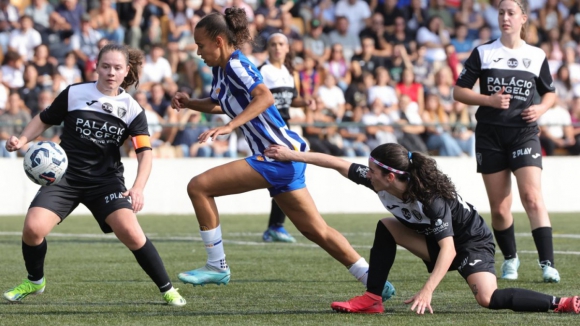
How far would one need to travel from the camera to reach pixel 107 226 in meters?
6.11

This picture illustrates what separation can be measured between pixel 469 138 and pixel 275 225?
592cm

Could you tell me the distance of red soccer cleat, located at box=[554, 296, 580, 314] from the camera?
5.34m

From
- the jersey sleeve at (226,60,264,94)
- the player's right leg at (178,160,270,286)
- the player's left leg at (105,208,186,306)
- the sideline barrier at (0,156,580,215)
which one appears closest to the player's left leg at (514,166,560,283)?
the player's right leg at (178,160,270,286)

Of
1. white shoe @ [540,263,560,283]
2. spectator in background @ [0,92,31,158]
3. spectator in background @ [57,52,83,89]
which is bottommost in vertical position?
spectator in background @ [0,92,31,158]

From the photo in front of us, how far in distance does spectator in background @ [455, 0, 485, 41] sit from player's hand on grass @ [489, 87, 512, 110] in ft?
42.6

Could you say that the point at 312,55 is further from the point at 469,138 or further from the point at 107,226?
the point at 107,226

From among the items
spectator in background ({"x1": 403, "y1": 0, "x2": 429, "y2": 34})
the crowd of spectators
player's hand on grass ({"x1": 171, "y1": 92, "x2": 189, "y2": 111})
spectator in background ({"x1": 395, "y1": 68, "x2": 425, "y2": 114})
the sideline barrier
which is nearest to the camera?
player's hand on grass ({"x1": 171, "y1": 92, "x2": 189, "y2": 111})

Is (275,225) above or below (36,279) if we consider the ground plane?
below

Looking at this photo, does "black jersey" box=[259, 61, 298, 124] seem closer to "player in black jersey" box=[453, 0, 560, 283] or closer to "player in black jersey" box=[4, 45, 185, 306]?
"player in black jersey" box=[453, 0, 560, 283]

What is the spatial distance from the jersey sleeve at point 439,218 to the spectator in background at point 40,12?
12.3 metres

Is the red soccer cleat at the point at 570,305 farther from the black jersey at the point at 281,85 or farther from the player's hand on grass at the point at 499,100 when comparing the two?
the black jersey at the point at 281,85

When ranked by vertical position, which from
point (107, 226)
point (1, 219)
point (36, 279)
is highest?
point (107, 226)

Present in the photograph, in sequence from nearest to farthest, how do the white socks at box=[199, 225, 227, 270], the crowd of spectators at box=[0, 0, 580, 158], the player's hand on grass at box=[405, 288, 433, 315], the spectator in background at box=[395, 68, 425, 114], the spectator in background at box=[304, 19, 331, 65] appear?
the player's hand on grass at box=[405, 288, 433, 315], the white socks at box=[199, 225, 227, 270], the crowd of spectators at box=[0, 0, 580, 158], the spectator in background at box=[395, 68, 425, 114], the spectator in background at box=[304, 19, 331, 65]

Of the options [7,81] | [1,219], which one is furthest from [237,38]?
[7,81]
